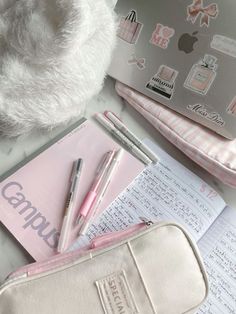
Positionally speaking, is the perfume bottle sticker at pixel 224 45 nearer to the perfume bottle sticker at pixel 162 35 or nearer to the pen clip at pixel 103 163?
the perfume bottle sticker at pixel 162 35

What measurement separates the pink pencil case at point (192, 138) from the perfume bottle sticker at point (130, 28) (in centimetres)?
6

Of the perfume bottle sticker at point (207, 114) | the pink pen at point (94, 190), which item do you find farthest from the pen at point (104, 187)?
the perfume bottle sticker at point (207, 114)

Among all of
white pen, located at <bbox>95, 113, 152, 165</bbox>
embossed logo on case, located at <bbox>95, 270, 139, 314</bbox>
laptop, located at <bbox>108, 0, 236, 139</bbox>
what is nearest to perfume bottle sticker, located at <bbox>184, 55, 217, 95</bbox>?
laptop, located at <bbox>108, 0, 236, 139</bbox>

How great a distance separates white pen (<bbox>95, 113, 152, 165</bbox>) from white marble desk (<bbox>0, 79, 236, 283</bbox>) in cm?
2

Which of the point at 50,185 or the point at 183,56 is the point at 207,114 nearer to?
the point at 183,56

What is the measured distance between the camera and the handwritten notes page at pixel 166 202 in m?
0.46

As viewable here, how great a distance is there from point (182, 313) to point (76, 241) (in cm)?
13

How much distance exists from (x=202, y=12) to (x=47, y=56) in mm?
209

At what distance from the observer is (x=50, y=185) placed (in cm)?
46

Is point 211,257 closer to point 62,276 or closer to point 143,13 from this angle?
point 62,276

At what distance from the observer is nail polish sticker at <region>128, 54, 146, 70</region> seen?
532 mm

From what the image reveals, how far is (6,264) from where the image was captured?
1.36ft

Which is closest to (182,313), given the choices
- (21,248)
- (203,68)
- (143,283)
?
(143,283)

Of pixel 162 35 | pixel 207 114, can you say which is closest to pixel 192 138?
pixel 207 114
